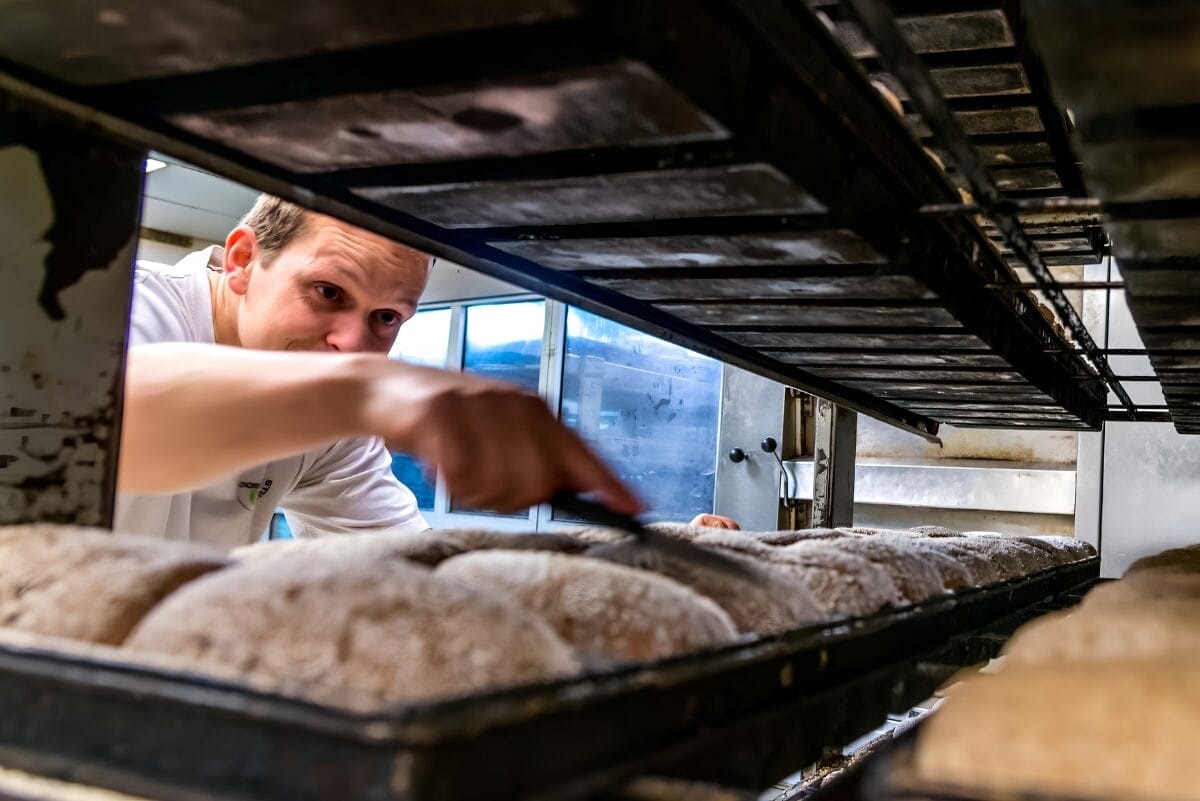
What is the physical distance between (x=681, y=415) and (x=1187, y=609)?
15.3ft

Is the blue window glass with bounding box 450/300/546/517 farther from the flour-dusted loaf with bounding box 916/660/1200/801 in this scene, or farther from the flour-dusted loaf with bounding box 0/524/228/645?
the flour-dusted loaf with bounding box 916/660/1200/801

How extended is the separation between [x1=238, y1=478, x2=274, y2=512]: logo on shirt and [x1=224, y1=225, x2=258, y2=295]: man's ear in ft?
1.40

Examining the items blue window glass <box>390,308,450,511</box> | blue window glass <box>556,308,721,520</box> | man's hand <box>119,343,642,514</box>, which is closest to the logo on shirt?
man's hand <box>119,343,642,514</box>

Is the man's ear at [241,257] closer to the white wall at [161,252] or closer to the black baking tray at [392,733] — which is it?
the black baking tray at [392,733]

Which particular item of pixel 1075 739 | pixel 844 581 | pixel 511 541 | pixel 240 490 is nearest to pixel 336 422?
pixel 511 541

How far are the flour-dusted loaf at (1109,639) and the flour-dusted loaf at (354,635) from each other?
37 centimetres

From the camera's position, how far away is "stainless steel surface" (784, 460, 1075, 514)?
3.93m

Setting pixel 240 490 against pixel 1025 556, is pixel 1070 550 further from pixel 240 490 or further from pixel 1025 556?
pixel 240 490

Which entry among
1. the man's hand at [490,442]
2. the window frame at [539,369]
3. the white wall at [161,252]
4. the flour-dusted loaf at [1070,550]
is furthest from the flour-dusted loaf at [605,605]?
the white wall at [161,252]

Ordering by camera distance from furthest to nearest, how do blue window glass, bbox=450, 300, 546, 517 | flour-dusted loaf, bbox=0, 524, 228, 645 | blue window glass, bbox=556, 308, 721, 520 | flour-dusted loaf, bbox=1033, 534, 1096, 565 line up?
blue window glass, bbox=450, 300, 546, 517, blue window glass, bbox=556, 308, 721, 520, flour-dusted loaf, bbox=1033, 534, 1096, 565, flour-dusted loaf, bbox=0, 524, 228, 645

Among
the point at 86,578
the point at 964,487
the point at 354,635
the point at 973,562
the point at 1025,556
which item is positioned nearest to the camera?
the point at 354,635

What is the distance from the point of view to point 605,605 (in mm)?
757

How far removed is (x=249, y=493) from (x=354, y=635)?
175 cm

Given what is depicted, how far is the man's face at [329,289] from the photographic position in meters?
1.97
